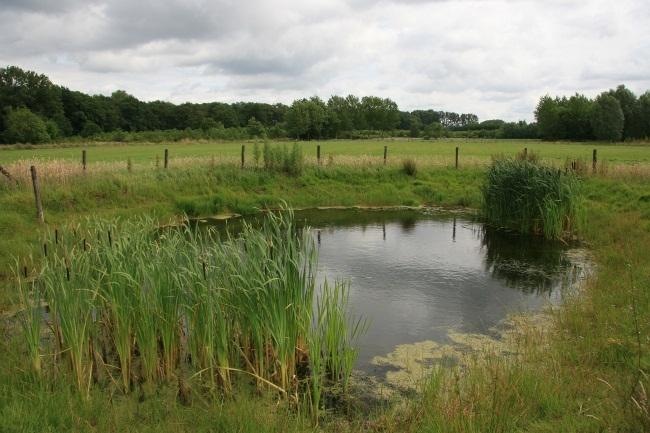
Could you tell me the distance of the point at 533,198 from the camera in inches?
656

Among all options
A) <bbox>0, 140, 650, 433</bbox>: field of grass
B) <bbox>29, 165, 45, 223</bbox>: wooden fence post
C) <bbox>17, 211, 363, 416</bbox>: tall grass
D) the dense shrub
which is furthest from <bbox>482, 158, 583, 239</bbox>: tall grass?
the dense shrub

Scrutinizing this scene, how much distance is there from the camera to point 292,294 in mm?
6211

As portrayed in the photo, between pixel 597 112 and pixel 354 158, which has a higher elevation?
pixel 597 112

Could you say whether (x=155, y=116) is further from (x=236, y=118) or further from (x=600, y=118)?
(x=600, y=118)

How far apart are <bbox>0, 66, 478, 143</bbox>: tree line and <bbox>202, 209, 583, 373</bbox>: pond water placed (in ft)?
209

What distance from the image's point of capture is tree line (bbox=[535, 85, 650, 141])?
2982 inches

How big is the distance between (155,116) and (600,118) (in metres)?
87.1

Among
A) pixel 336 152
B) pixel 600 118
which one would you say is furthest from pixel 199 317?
pixel 600 118

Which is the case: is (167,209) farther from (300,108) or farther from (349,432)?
(300,108)

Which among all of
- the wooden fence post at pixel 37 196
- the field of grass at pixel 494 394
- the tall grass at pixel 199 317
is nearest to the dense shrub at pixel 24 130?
the wooden fence post at pixel 37 196

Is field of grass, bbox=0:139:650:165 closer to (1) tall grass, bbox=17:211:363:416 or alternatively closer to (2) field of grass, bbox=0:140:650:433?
(2) field of grass, bbox=0:140:650:433

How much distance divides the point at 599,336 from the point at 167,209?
15.4 meters

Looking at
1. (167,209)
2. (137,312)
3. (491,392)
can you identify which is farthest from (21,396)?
(167,209)

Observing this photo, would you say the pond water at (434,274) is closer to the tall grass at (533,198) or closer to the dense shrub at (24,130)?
the tall grass at (533,198)
